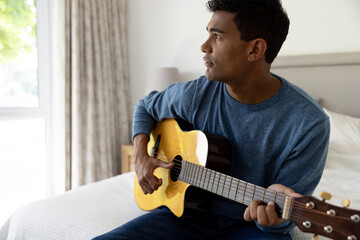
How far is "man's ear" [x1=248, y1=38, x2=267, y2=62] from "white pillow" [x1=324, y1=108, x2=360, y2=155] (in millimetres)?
1257

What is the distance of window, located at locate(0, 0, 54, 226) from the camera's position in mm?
2406

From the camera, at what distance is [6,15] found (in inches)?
92.7

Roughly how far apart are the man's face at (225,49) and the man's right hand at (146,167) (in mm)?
403

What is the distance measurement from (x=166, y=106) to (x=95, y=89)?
1623mm

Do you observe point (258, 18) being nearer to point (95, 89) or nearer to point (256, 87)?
→ point (256, 87)

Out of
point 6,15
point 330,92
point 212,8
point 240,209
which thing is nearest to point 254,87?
point 212,8

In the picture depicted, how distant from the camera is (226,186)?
3.06ft

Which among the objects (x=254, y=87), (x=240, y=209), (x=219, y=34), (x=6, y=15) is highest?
(x=6, y=15)

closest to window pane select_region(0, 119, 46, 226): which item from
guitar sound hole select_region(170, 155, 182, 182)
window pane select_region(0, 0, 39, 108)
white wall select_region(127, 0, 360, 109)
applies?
window pane select_region(0, 0, 39, 108)

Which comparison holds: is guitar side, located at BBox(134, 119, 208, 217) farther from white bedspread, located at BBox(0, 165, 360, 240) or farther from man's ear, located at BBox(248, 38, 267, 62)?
man's ear, located at BBox(248, 38, 267, 62)

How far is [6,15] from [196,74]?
164 cm

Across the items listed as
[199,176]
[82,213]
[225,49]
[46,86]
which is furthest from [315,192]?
[46,86]

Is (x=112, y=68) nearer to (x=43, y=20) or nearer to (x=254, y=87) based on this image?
(x=43, y=20)

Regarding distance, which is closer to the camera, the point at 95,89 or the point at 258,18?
Result: the point at 258,18
